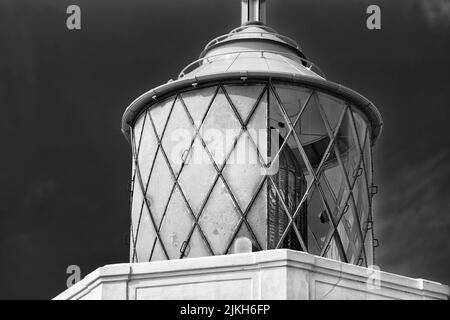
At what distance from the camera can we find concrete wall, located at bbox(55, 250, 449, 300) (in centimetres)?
1952

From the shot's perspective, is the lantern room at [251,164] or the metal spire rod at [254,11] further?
the metal spire rod at [254,11]

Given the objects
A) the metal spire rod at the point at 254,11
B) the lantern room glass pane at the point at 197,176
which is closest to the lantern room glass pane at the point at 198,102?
the lantern room glass pane at the point at 197,176

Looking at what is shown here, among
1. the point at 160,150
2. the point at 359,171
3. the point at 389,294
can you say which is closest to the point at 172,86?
the point at 160,150

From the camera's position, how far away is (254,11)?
24.4m

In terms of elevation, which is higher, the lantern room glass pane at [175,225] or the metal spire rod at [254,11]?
the metal spire rod at [254,11]

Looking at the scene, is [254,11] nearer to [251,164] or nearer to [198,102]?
[198,102]

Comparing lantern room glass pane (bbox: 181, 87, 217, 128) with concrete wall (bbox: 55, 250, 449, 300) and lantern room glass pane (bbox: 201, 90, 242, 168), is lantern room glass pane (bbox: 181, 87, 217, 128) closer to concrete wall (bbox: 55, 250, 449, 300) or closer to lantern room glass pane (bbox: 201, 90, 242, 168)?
lantern room glass pane (bbox: 201, 90, 242, 168)

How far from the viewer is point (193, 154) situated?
71.6ft

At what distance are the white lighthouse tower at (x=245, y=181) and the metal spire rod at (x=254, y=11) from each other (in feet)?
3.83

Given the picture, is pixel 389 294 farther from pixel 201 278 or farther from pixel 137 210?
pixel 137 210

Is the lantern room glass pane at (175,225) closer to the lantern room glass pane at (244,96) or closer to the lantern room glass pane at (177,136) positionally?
the lantern room glass pane at (177,136)

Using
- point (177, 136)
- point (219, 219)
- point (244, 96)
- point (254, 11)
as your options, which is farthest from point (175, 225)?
point (254, 11)

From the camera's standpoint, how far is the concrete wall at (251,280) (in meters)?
19.5

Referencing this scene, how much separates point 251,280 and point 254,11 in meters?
6.30
